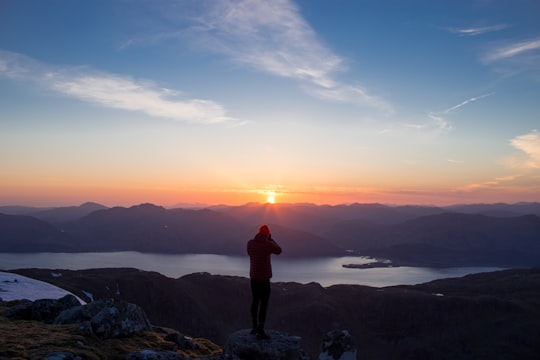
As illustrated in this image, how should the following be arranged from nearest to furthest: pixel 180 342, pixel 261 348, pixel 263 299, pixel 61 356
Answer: pixel 61 356
pixel 261 348
pixel 263 299
pixel 180 342

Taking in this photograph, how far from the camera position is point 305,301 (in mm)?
165125

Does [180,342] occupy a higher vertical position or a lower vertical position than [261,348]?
lower

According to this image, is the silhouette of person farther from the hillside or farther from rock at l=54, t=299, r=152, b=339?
the hillside

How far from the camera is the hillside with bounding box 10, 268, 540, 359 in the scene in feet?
437

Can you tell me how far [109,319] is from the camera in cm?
2222

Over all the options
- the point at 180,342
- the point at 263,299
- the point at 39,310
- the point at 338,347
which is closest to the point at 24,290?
the point at 39,310

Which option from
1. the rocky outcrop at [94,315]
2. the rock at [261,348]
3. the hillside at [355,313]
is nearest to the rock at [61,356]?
the rocky outcrop at [94,315]

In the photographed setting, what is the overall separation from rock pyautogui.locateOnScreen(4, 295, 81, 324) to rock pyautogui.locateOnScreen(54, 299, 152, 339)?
207cm

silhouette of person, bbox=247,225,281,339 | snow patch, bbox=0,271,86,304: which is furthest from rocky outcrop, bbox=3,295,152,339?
snow patch, bbox=0,271,86,304

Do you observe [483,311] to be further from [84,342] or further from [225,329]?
[84,342]

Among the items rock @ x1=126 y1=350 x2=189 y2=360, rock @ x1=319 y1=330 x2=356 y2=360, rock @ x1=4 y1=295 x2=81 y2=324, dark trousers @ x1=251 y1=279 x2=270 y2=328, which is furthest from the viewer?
rock @ x1=4 y1=295 x2=81 y2=324

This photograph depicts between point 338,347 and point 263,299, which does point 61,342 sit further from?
point 338,347

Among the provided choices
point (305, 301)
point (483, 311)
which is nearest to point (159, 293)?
point (305, 301)

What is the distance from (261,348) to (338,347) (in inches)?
220
